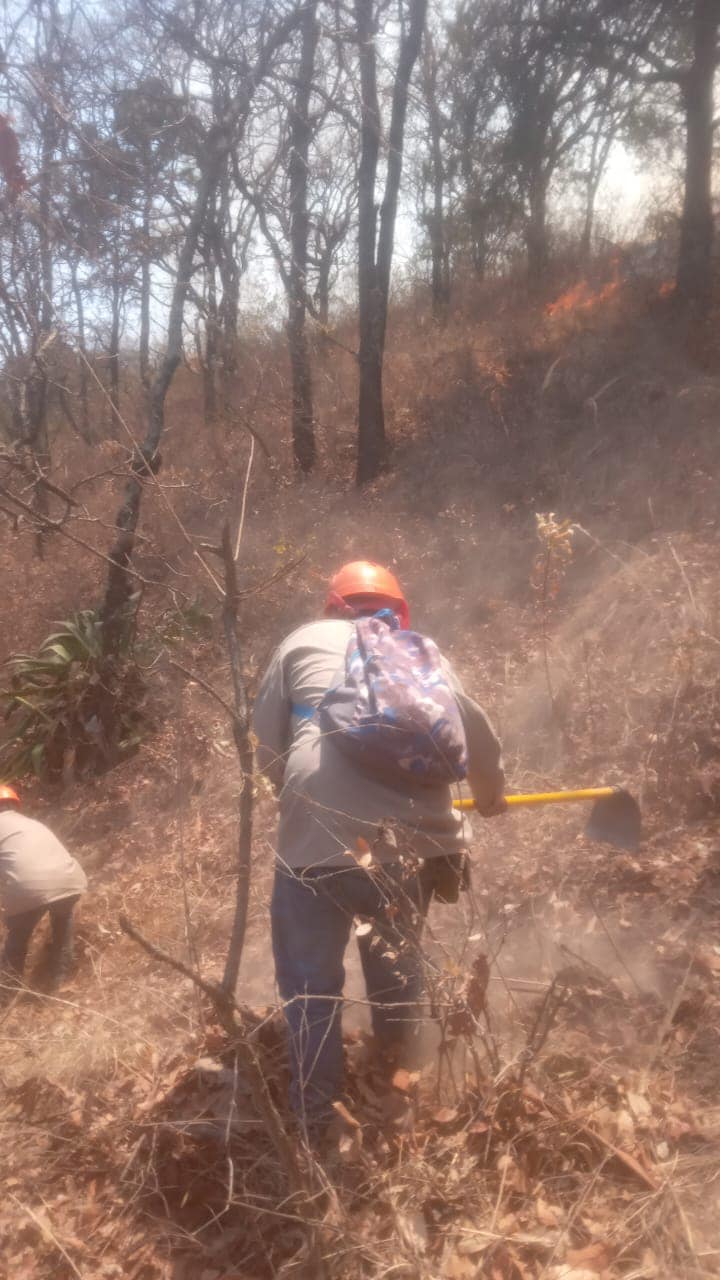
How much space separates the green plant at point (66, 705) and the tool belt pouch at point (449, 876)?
5.05m

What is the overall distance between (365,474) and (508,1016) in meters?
8.05

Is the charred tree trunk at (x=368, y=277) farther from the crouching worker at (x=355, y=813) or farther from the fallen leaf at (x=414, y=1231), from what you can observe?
the fallen leaf at (x=414, y=1231)

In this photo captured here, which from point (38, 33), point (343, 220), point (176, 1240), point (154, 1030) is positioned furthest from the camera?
point (343, 220)

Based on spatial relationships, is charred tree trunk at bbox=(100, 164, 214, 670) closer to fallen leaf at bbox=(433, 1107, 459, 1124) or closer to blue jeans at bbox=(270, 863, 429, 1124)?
blue jeans at bbox=(270, 863, 429, 1124)

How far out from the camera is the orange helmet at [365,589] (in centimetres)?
292

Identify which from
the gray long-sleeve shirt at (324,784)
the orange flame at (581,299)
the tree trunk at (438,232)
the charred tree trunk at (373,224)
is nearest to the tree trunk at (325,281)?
the tree trunk at (438,232)

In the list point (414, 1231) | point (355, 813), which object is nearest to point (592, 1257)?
point (414, 1231)

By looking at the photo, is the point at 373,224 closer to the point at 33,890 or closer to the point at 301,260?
the point at 301,260

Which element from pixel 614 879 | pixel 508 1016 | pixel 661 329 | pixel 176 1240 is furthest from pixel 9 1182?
pixel 661 329

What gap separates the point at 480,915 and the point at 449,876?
0.82 feet

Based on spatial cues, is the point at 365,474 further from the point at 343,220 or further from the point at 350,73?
the point at 343,220

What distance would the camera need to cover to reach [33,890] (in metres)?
4.32

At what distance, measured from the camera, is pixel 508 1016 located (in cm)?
283

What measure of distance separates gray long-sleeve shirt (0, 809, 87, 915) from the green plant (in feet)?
8.58
